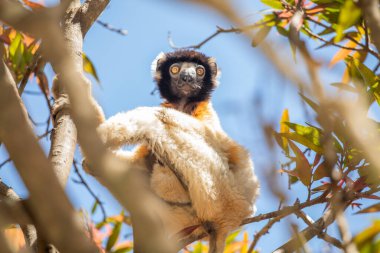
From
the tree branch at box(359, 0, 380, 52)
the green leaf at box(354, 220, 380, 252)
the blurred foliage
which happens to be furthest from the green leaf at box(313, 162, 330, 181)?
the tree branch at box(359, 0, 380, 52)

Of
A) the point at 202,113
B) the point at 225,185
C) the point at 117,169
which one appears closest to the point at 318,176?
the point at 225,185

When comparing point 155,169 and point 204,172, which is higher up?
point 204,172

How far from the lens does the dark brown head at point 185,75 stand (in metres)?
6.15

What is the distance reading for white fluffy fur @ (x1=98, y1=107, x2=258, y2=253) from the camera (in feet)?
14.1

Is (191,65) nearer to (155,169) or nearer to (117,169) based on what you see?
(155,169)

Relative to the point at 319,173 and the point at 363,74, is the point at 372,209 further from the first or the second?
the point at 363,74

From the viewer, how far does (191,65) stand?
21.2 feet

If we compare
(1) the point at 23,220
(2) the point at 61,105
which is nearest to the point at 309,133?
(2) the point at 61,105

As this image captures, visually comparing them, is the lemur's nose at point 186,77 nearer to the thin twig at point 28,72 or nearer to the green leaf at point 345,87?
the thin twig at point 28,72

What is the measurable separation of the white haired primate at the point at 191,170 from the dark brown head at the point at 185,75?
52.4 inches

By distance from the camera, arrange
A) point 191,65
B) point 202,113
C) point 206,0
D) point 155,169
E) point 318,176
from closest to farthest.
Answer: point 206,0 → point 318,176 → point 155,169 → point 202,113 → point 191,65

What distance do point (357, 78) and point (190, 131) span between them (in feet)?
4.57

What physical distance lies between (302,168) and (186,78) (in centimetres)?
257

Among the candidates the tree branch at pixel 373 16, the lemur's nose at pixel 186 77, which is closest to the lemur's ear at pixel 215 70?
the lemur's nose at pixel 186 77
